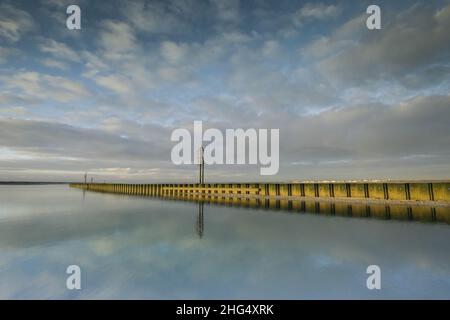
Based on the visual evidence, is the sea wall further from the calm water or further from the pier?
the calm water

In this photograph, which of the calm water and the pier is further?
the pier

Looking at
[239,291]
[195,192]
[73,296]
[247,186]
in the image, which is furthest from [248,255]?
[195,192]

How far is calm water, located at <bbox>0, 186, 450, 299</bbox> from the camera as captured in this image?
236 inches

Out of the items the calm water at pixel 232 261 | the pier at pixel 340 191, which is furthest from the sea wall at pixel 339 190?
the calm water at pixel 232 261

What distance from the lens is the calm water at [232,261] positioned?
19.7 feet

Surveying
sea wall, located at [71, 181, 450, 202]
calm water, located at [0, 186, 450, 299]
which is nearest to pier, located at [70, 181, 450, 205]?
sea wall, located at [71, 181, 450, 202]

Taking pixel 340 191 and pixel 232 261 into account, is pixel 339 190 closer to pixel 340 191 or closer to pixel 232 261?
pixel 340 191

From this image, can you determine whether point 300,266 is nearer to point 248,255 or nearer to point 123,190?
point 248,255

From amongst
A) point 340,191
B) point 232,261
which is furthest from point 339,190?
point 232,261

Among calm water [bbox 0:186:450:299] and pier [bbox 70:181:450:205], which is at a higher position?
pier [bbox 70:181:450:205]

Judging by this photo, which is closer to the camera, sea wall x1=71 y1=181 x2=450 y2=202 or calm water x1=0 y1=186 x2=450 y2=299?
calm water x1=0 y1=186 x2=450 y2=299

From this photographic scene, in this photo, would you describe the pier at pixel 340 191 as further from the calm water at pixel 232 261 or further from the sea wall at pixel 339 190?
the calm water at pixel 232 261

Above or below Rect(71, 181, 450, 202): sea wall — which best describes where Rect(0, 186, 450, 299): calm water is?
below
